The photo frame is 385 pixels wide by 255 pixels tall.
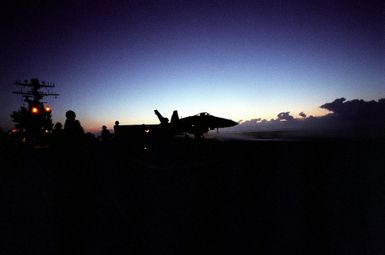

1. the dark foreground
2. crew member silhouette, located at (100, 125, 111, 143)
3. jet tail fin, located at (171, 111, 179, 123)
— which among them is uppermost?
jet tail fin, located at (171, 111, 179, 123)

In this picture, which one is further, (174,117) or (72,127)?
(174,117)

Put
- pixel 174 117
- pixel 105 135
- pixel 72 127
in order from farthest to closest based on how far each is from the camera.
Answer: pixel 174 117, pixel 105 135, pixel 72 127

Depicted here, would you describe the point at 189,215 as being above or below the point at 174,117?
below

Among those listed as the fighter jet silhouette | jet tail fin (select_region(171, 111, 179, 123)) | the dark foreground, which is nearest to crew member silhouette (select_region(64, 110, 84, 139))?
the dark foreground

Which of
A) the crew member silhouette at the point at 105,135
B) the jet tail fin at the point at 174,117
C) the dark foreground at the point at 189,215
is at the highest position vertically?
the jet tail fin at the point at 174,117

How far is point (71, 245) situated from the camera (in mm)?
3414

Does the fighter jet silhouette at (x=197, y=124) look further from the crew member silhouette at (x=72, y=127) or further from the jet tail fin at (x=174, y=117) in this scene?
the crew member silhouette at (x=72, y=127)

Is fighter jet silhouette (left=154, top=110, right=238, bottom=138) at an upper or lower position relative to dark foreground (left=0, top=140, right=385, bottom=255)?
upper

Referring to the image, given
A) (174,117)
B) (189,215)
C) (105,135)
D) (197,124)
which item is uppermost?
(174,117)

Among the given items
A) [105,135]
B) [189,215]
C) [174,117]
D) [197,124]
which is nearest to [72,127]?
[189,215]

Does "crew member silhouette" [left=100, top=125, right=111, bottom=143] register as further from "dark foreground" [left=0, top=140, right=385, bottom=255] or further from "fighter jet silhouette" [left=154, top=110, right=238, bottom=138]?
"dark foreground" [left=0, top=140, right=385, bottom=255]

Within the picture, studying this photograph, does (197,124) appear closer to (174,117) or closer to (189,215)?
(174,117)

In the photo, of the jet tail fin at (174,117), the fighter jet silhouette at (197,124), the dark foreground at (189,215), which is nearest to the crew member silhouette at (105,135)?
the fighter jet silhouette at (197,124)

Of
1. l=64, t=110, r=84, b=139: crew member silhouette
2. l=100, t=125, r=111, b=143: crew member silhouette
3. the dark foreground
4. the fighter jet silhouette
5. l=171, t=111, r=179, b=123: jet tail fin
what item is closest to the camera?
the dark foreground
